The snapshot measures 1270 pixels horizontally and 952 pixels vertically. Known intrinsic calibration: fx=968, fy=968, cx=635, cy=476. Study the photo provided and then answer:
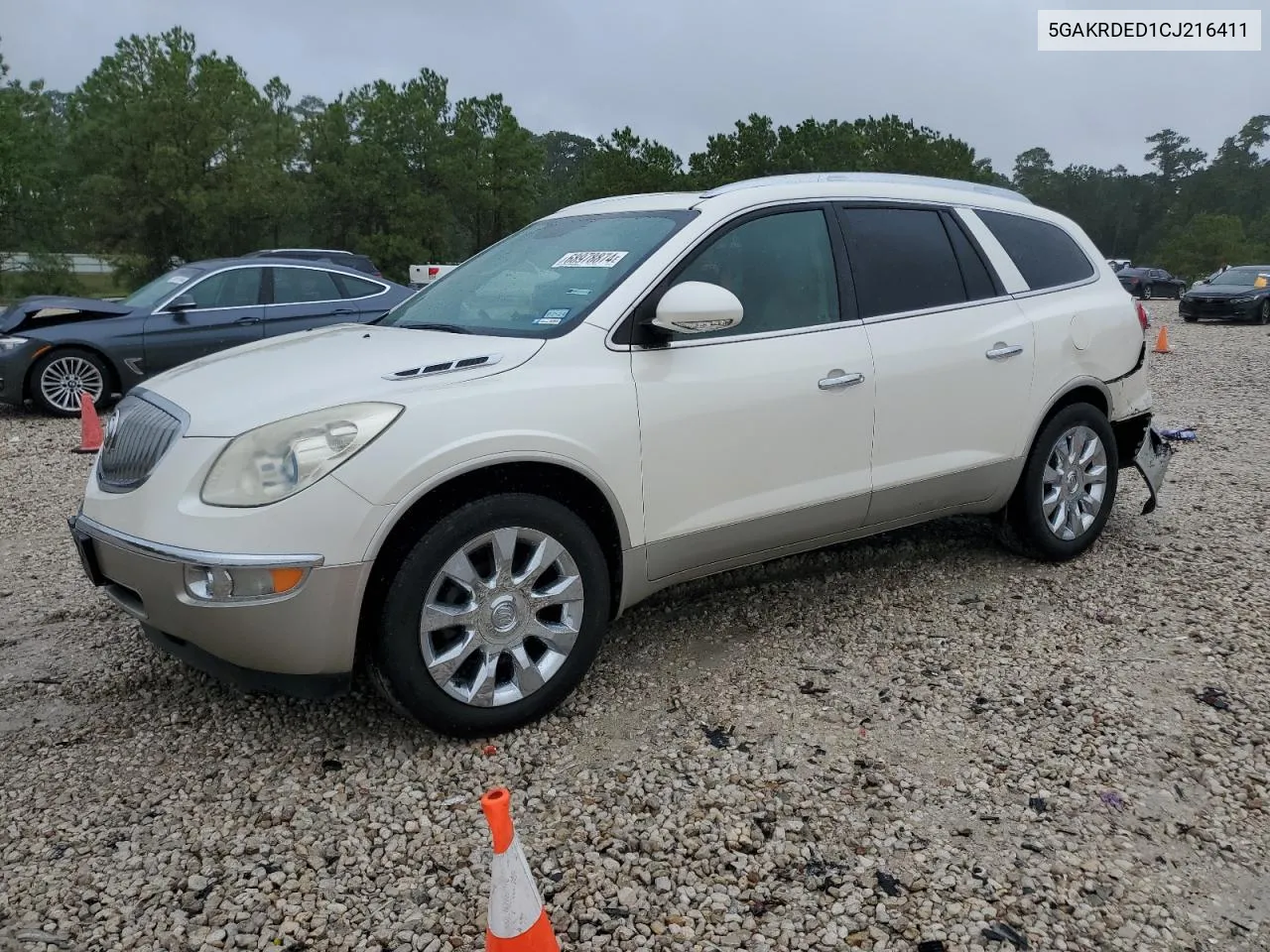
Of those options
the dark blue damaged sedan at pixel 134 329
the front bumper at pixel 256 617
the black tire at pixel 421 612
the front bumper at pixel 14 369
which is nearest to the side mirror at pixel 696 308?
the black tire at pixel 421 612

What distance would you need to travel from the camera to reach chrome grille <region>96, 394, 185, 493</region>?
2953 mm

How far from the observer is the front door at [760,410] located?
3.34 meters

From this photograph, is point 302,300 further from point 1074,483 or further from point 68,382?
point 1074,483

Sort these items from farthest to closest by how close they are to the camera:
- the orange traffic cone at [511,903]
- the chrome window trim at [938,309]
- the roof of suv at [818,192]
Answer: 1. the chrome window trim at [938,309]
2. the roof of suv at [818,192]
3. the orange traffic cone at [511,903]

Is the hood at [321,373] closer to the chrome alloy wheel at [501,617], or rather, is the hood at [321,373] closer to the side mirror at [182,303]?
the chrome alloy wheel at [501,617]

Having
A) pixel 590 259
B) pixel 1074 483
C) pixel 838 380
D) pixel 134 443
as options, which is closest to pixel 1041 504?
pixel 1074 483

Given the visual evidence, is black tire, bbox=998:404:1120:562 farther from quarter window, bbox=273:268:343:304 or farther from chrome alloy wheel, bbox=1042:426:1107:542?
quarter window, bbox=273:268:343:304

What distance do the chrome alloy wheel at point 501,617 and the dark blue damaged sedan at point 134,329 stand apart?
22.8 feet

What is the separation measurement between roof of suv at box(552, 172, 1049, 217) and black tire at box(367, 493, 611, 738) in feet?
4.75

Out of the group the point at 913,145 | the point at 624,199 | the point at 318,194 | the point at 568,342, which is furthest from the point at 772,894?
the point at 913,145

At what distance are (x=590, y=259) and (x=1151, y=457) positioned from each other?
3381 mm

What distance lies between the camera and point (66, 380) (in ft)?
30.4

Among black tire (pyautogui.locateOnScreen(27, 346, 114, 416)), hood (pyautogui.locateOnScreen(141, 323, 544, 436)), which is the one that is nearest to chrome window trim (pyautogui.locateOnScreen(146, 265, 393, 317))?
black tire (pyautogui.locateOnScreen(27, 346, 114, 416))

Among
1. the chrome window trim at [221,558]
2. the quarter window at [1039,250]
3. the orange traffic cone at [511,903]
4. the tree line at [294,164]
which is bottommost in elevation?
the orange traffic cone at [511,903]
